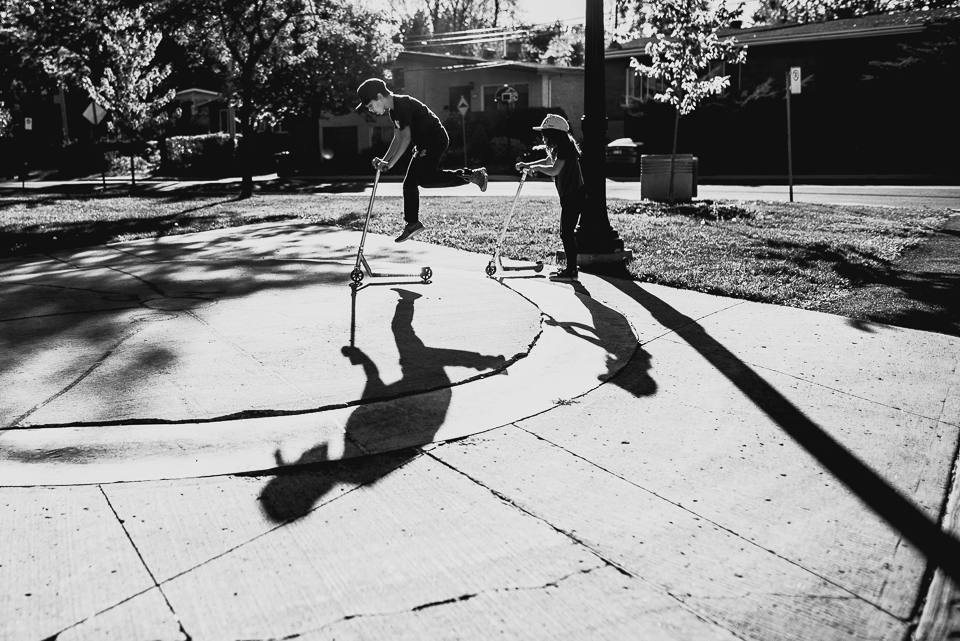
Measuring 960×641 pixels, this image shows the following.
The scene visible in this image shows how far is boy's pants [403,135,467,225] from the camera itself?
714 centimetres

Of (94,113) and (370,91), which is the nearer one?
(370,91)

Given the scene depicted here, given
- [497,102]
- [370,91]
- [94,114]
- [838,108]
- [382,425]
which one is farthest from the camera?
[497,102]

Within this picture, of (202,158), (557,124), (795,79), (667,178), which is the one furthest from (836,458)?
(202,158)

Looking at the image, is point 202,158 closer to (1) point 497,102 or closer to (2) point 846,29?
(1) point 497,102

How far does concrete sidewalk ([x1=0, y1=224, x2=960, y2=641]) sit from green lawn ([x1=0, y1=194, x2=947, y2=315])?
5.81ft

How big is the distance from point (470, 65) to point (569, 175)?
125ft

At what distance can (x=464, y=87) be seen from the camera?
143 feet

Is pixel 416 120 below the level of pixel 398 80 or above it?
below

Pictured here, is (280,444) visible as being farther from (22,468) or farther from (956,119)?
(956,119)

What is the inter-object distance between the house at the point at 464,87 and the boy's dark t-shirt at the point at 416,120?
35.9 metres

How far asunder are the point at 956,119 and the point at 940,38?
9.76ft

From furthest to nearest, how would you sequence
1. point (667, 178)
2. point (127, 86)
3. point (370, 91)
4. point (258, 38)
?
point (127, 86), point (258, 38), point (667, 178), point (370, 91)

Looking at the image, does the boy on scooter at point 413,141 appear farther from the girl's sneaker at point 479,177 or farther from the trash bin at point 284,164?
the trash bin at point 284,164

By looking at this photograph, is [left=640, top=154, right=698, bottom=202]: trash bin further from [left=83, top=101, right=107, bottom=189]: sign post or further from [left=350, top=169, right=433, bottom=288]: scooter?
[left=83, top=101, right=107, bottom=189]: sign post
